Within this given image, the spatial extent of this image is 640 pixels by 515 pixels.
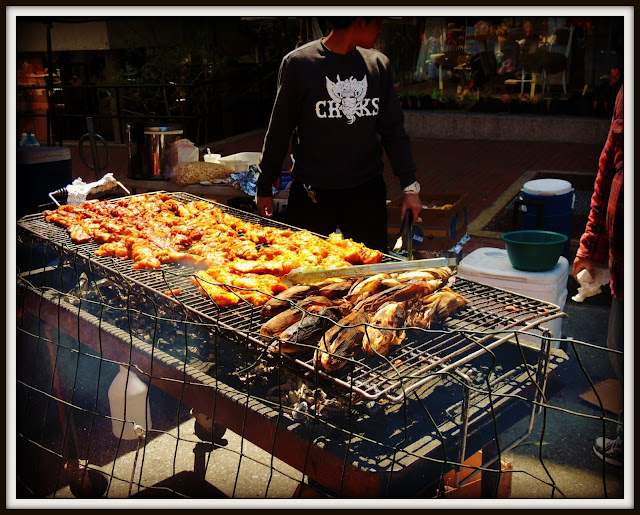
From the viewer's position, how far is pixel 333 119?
466cm

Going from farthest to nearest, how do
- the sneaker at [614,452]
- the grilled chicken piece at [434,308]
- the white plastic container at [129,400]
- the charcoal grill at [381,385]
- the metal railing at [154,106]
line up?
the metal railing at [154,106] < the white plastic container at [129,400] < the sneaker at [614,452] < the grilled chicken piece at [434,308] < the charcoal grill at [381,385]

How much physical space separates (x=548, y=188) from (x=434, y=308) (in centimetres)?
417

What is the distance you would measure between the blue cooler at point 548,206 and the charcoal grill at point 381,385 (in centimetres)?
340

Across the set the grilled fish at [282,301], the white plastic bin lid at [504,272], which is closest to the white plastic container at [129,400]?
the grilled fish at [282,301]

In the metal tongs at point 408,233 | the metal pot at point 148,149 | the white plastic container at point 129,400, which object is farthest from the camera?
the metal pot at point 148,149

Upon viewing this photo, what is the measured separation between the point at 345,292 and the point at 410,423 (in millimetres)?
779

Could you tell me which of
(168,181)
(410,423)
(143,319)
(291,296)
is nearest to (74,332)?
(143,319)

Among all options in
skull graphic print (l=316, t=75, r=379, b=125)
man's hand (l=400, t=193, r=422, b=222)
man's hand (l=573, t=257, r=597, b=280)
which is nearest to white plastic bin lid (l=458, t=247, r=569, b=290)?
man's hand (l=400, t=193, r=422, b=222)

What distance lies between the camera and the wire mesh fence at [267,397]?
8.93 ft

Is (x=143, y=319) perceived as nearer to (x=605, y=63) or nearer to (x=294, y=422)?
(x=294, y=422)

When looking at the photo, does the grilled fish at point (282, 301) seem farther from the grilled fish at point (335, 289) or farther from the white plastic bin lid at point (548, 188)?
the white plastic bin lid at point (548, 188)

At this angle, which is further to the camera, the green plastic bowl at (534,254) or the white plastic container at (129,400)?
the green plastic bowl at (534,254)

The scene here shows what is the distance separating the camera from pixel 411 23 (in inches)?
586

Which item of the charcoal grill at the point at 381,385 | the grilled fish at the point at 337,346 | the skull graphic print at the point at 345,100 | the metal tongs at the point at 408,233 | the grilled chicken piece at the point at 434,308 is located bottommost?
the charcoal grill at the point at 381,385
